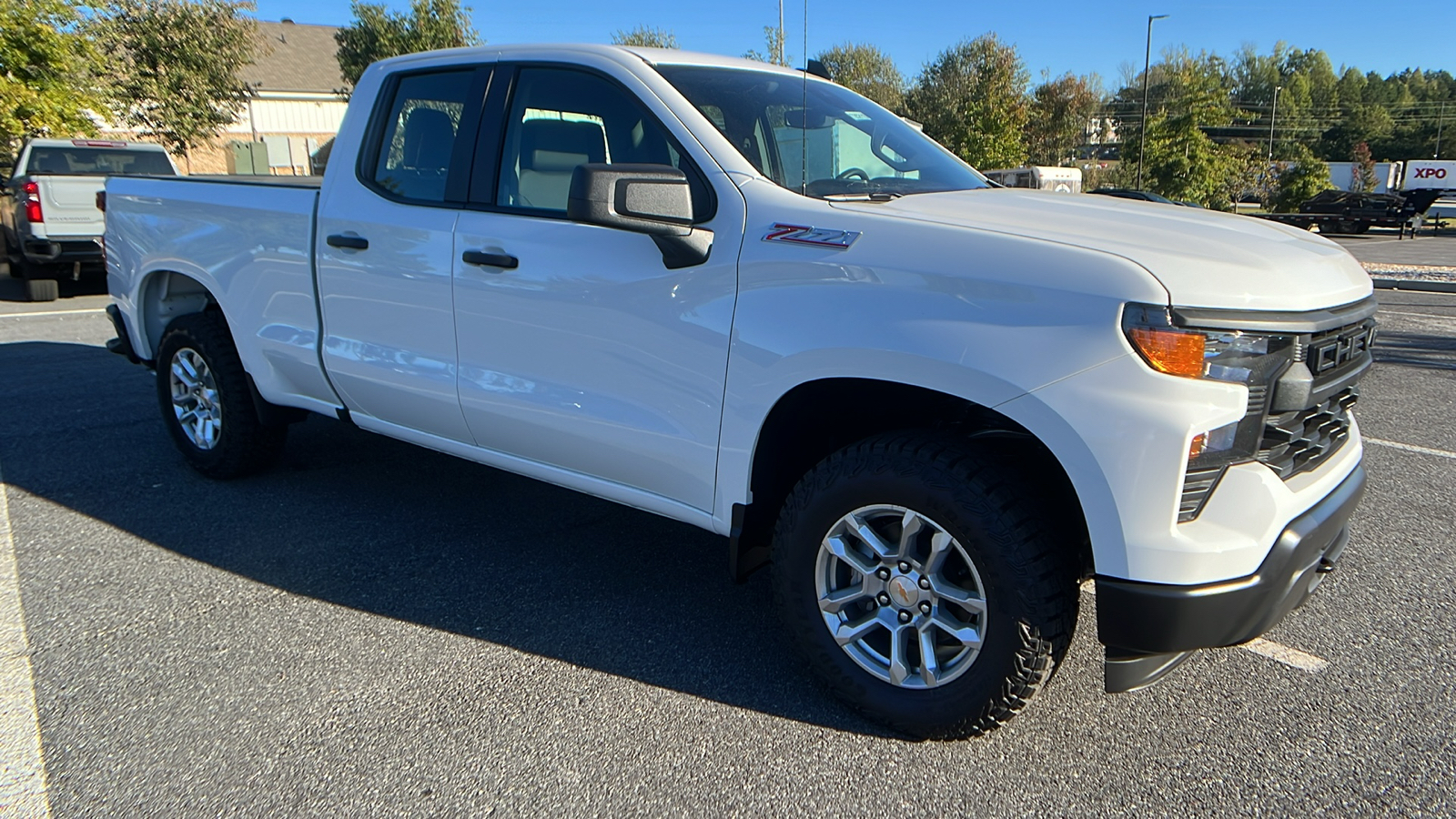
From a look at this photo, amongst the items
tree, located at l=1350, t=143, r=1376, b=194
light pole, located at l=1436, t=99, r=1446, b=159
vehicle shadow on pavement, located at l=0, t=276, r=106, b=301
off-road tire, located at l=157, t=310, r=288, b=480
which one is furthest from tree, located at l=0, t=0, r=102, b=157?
light pole, located at l=1436, t=99, r=1446, b=159

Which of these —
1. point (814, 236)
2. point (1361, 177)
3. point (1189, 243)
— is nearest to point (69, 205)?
point (814, 236)

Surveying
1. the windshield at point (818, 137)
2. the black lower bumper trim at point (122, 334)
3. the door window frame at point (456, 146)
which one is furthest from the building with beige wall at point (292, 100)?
the windshield at point (818, 137)

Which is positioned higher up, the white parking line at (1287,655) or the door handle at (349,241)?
the door handle at (349,241)

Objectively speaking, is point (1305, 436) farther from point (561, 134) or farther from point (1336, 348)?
point (561, 134)

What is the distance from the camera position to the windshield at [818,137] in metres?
3.16

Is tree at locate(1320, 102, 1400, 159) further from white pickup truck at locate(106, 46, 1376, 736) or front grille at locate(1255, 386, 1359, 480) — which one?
white pickup truck at locate(106, 46, 1376, 736)

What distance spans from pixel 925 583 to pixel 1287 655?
1439mm

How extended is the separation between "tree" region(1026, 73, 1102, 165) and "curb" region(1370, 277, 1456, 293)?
33147 mm

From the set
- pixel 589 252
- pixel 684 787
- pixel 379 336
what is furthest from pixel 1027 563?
pixel 379 336

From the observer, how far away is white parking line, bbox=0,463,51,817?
8.26ft

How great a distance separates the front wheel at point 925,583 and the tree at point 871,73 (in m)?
44.2

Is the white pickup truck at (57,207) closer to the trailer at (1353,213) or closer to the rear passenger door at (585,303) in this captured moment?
the rear passenger door at (585,303)

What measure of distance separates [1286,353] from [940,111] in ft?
163

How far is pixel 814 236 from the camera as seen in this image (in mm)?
2732
